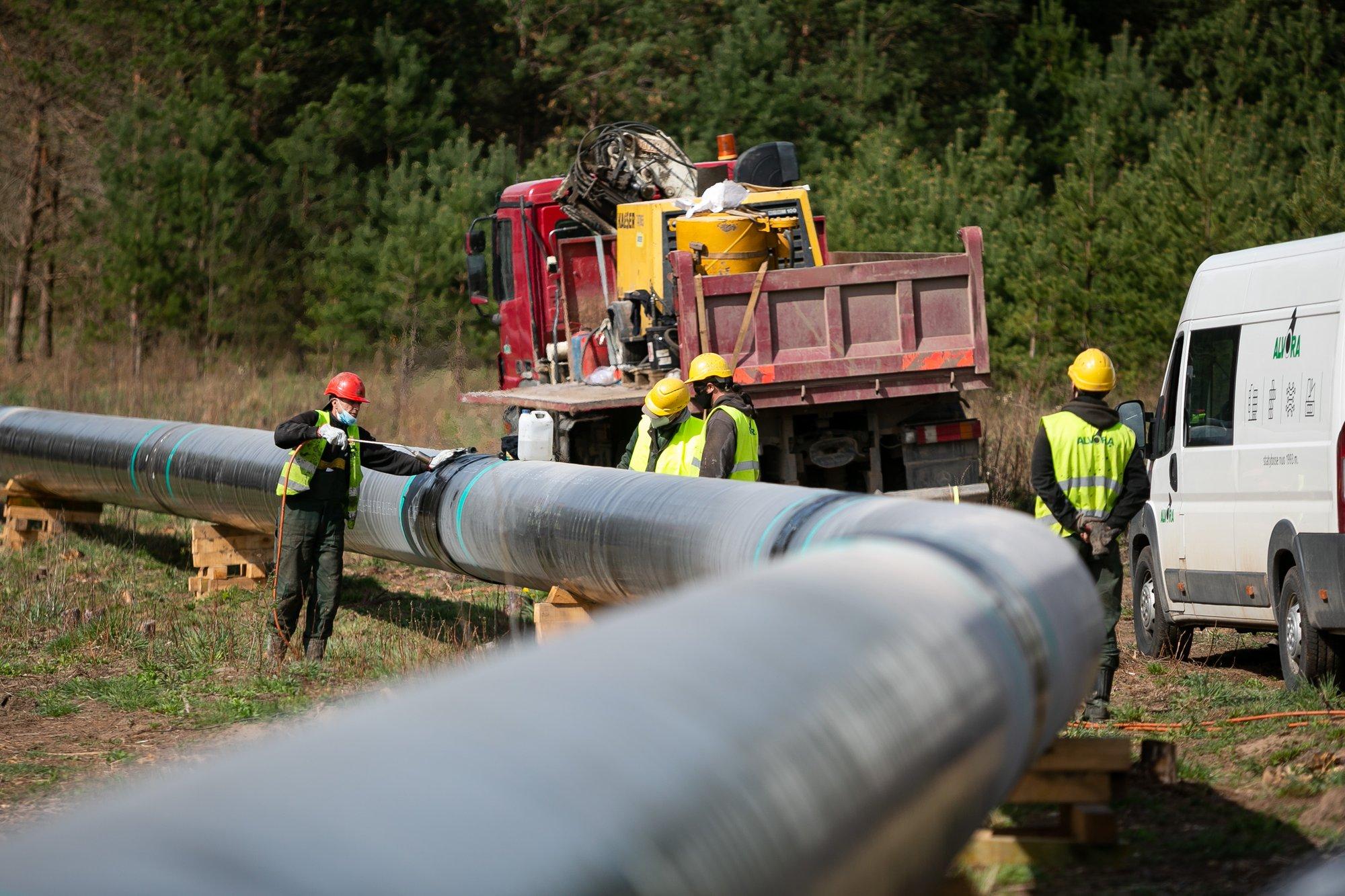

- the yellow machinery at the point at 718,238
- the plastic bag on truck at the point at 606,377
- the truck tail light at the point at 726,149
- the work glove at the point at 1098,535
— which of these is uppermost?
the truck tail light at the point at 726,149

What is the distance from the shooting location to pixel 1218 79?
25.8 meters

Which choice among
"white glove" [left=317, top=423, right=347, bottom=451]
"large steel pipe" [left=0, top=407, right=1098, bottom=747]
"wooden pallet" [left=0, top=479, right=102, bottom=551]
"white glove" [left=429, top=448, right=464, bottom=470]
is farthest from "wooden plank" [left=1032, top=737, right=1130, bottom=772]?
"wooden pallet" [left=0, top=479, right=102, bottom=551]

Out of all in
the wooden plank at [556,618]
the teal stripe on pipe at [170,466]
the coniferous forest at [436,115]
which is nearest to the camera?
→ the wooden plank at [556,618]

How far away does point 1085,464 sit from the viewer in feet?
21.7

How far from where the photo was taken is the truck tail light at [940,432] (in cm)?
963

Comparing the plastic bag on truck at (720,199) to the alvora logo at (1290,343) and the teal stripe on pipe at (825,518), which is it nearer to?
the alvora logo at (1290,343)

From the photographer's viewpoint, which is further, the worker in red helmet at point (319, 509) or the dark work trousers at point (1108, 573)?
the worker in red helmet at point (319, 509)

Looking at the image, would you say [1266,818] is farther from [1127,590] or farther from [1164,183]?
[1164,183]

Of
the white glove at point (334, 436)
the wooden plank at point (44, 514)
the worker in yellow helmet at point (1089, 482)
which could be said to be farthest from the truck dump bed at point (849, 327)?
the wooden plank at point (44, 514)

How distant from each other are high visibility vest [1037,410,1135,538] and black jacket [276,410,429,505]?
322cm

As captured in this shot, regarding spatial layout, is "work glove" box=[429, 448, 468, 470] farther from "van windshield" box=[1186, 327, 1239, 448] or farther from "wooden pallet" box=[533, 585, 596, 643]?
"van windshield" box=[1186, 327, 1239, 448]

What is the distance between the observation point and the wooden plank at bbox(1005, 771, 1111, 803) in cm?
411

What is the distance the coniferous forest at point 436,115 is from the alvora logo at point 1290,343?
12.2 metres

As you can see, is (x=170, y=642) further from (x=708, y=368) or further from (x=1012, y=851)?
(x=1012, y=851)
